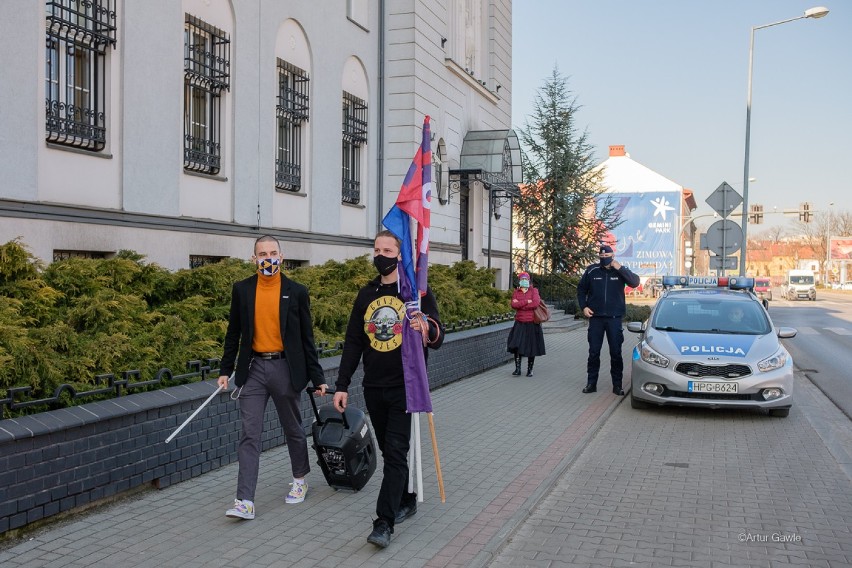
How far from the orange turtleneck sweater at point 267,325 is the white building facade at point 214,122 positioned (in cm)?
355

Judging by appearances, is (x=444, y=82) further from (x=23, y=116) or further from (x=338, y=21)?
(x=23, y=116)

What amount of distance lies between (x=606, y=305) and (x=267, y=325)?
7227 mm

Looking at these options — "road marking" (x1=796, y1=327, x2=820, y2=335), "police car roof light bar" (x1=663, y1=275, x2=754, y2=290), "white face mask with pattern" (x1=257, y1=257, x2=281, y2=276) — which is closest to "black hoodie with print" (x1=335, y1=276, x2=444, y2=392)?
"white face mask with pattern" (x1=257, y1=257, x2=281, y2=276)

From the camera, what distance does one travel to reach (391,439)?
5.38 metres

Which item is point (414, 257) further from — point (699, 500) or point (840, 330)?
point (840, 330)

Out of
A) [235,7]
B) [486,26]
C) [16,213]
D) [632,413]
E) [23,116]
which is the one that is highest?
[486,26]

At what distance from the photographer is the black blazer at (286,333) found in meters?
5.79

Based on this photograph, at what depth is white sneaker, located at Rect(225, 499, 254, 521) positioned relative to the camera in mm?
5598

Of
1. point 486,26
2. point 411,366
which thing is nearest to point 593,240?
point 486,26

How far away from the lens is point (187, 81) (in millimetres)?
12148

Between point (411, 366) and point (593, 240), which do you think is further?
point (593, 240)

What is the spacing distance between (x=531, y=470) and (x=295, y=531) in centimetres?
255

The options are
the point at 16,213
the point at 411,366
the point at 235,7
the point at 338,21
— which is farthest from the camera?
the point at 338,21

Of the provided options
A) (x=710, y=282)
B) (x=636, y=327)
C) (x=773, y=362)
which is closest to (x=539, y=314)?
(x=636, y=327)
